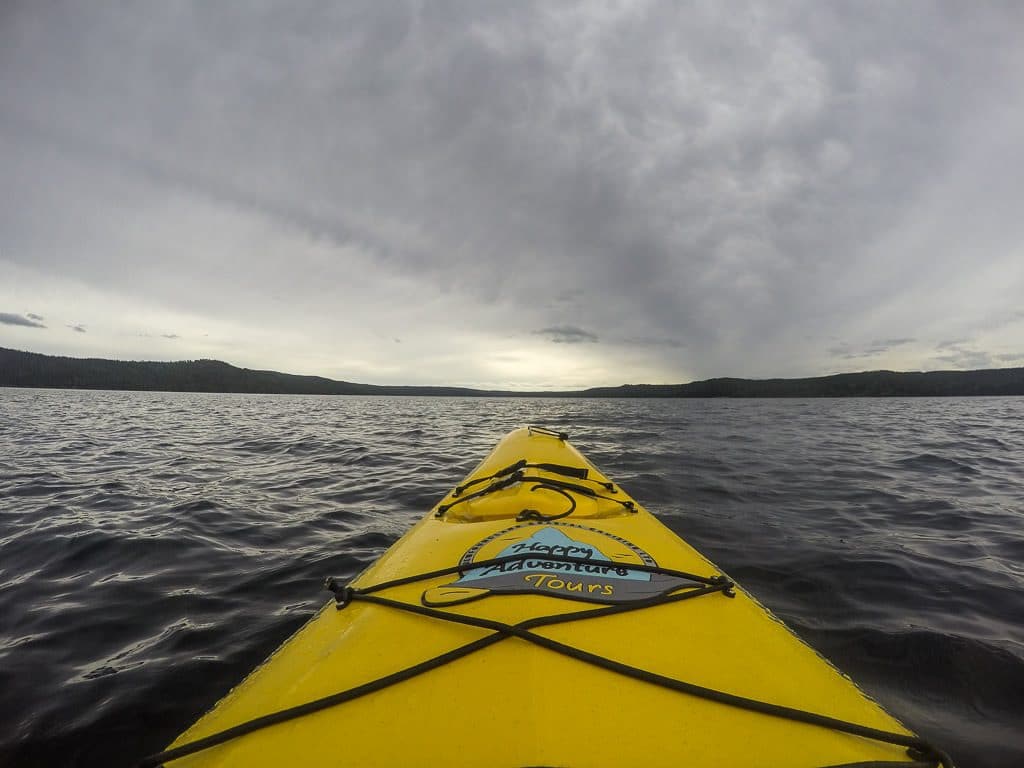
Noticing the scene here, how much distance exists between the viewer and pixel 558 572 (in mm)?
1990

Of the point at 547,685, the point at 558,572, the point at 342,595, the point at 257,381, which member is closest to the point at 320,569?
the point at 342,595

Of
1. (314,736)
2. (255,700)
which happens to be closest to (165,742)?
(255,700)

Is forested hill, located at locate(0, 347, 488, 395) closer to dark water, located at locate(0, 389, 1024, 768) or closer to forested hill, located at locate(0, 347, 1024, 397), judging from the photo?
forested hill, located at locate(0, 347, 1024, 397)

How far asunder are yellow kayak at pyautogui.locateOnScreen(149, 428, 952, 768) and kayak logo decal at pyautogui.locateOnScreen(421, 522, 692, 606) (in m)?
0.01

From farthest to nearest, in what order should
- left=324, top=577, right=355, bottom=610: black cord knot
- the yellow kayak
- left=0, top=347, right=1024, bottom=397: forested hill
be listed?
left=0, top=347, right=1024, bottom=397: forested hill < left=324, top=577, right=355, bottom=610: black cord knot < the yellow kayak

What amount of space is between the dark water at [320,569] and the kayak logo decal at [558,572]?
1766 mm

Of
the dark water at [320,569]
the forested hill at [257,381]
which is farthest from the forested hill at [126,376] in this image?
the dark water at [320,569]

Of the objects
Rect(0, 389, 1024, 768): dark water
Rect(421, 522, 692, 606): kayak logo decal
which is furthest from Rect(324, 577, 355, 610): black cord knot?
Rect(0, 389, 1024, 768): dark water

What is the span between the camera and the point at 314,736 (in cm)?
122

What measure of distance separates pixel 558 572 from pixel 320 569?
3.26 meters

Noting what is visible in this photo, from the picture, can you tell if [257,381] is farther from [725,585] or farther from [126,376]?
[725,585]

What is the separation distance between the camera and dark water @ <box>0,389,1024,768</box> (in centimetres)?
241

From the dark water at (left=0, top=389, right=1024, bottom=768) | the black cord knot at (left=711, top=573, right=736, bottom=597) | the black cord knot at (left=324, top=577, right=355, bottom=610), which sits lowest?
the dark water at (left=0, top=389, right=1024, bottom=768)

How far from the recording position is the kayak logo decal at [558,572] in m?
1.82
